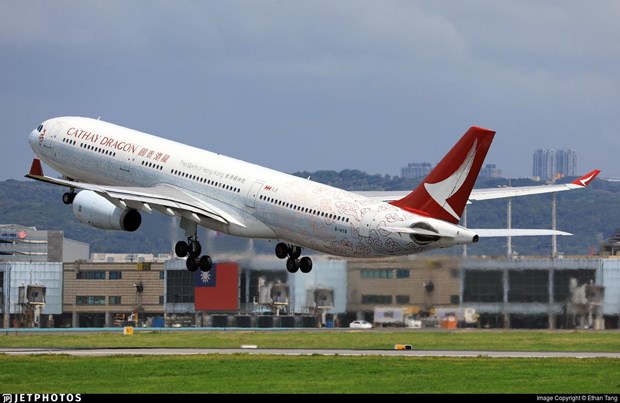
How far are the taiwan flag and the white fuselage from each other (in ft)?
51.6

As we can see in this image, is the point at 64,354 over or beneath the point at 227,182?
beneath

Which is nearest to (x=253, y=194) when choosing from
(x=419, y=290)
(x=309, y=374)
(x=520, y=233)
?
(x=520, y=233)

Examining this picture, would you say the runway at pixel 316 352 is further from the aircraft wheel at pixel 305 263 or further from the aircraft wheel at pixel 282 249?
the aircraft wheel at pixel 282 249

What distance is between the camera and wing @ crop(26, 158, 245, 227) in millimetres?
75188

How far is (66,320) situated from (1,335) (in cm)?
4244

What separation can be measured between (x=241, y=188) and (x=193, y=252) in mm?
6206

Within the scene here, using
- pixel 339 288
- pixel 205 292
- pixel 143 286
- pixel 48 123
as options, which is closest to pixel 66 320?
pixel 143 286

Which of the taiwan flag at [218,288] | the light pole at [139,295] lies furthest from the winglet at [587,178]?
the light pole at [139,295]

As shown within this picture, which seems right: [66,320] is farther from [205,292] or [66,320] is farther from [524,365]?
[524,365]

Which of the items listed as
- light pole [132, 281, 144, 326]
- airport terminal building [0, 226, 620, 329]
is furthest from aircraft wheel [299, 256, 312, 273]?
light pole [132, 281, 144, 326]

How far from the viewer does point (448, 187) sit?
221 feet

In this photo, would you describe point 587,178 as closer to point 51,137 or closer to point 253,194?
point 253,194

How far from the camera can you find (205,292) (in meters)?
125

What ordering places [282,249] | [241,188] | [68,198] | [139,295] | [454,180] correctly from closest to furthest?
[454,180] < [241,188] < [282,249] < [68,198] < [139,295]
